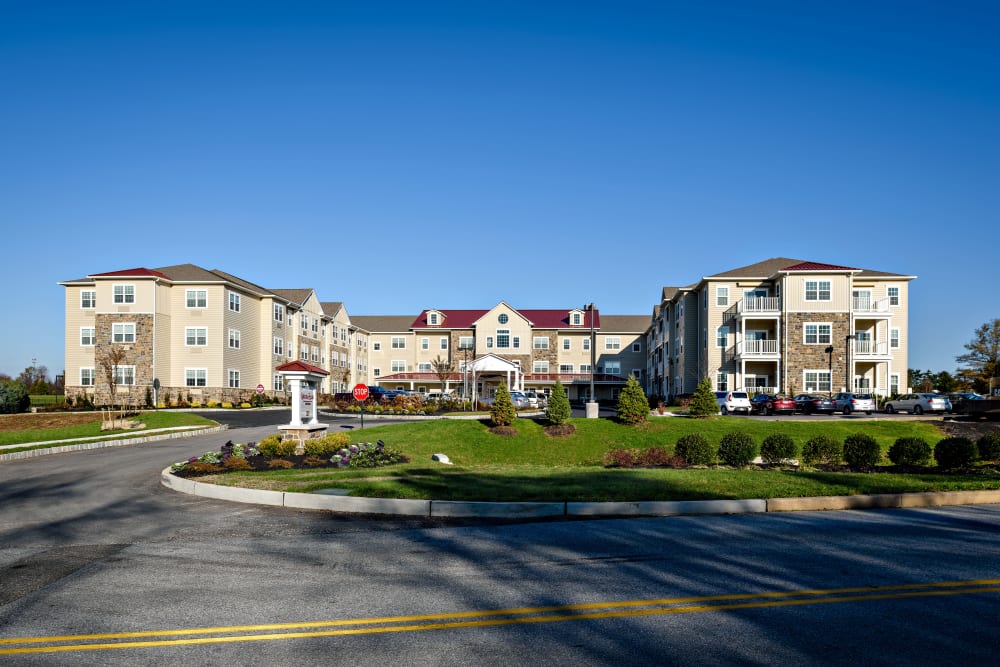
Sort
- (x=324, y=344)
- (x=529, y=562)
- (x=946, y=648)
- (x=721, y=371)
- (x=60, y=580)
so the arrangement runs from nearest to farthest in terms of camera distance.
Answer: (x=946, y=648)
(x=60, y=580)
(x=529, y=562)
(x=721, y=371)
(x=324, y=344)

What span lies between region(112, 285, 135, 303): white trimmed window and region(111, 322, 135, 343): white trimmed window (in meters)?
1.74

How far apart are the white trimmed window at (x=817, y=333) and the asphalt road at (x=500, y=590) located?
4095 centimetres

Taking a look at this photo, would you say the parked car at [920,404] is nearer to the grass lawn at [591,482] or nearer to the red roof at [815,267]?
the red roof at [815,267]

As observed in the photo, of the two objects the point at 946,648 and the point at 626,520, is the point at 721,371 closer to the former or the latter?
the point at 626,520

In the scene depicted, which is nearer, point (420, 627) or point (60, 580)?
point (420, 627)

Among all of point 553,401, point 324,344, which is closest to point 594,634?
point 553,401

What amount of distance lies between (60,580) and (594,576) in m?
5.26

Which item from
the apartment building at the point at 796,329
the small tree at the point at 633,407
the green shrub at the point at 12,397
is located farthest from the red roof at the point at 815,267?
the green shrub at the point at 12,397

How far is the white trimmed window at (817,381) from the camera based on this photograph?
4903 centimetres

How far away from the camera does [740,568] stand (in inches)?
289

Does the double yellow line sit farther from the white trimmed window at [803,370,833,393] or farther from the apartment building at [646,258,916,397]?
the white trimmed window at [803,370,833,393]

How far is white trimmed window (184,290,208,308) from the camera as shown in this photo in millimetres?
53094

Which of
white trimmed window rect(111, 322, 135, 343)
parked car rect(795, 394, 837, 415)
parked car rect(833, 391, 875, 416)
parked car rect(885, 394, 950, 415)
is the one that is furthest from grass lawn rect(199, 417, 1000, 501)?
white trimmed window rect(111, 322, 135, 343)

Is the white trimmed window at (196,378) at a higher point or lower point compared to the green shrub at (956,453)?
higher
